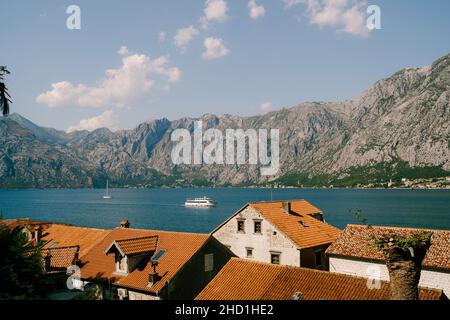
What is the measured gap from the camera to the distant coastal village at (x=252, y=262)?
24.6 meters

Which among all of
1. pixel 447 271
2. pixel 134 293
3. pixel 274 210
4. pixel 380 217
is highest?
pixel 274 210

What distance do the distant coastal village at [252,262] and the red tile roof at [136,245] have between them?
91 millimetres

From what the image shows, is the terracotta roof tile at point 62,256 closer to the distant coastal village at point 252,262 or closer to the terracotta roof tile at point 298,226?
the distant coastal village at point 252,262

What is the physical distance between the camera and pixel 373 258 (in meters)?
35.1

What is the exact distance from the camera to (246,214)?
45938mm

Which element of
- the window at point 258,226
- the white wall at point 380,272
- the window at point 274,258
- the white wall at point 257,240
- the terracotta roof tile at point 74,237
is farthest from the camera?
the terracotta roof tile at point 74,237

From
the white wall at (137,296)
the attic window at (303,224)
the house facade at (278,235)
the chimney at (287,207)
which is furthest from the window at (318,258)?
the white wall at (137,296)

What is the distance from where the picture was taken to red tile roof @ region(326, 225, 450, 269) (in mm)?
32281

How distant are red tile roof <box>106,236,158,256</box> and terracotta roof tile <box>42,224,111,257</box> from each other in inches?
363

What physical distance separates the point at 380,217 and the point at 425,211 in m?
29.4

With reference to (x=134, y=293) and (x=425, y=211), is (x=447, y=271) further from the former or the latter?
(x=425, y=211)

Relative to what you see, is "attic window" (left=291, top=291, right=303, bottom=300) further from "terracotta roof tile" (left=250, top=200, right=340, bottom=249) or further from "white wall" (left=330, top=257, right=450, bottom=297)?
"terracotta roof tile" (left=250, top=200, right=340, bottom=249)
